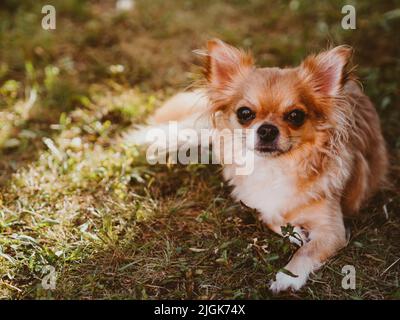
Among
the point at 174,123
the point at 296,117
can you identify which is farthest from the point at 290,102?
Result: the point at 174,123

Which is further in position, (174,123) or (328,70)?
(174,123)

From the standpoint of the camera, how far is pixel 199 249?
312 cm

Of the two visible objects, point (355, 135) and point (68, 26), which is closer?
point (355, 135)

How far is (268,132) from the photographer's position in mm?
3000

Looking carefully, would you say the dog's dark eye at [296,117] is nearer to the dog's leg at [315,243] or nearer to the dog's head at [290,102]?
A: the dog's head at [290,102]

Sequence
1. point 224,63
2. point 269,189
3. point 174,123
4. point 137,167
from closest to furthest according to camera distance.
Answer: point 269,189, point 224,63, point 137,167, point 174,123

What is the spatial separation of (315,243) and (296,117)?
0.78m

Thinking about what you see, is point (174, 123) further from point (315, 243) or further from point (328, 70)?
point (315, 243)

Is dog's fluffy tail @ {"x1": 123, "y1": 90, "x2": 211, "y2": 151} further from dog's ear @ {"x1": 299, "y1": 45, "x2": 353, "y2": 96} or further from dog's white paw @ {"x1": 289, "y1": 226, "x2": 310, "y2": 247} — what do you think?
dog's white paw @ {"x1": 289, "y1": 226, "x2": 310, "y2": 247}

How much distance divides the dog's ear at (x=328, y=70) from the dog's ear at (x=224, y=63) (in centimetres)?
39

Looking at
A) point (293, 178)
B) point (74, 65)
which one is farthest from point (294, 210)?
point (74, 65)

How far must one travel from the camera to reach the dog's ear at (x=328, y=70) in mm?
3012
